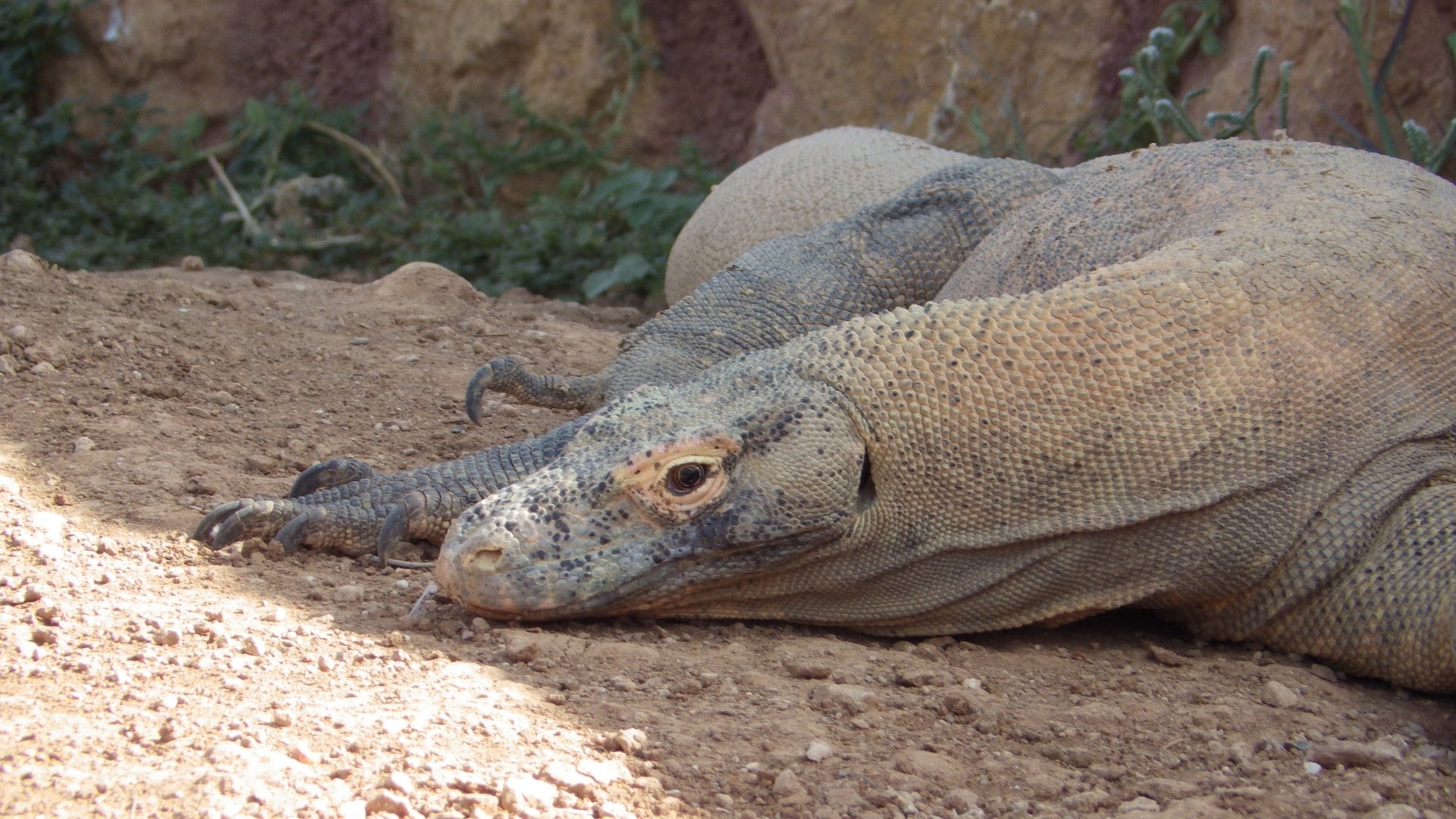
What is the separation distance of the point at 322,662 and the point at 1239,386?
5.48 feet

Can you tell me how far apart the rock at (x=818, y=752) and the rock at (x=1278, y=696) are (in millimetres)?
886

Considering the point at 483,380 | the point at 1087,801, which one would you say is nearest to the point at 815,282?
the point at 483,380

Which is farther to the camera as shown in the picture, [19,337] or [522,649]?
[19,337]

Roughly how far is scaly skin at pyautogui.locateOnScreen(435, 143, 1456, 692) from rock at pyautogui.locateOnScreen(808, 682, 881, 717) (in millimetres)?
308

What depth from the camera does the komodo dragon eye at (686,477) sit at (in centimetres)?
257

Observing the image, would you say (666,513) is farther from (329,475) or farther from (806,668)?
(329,475)

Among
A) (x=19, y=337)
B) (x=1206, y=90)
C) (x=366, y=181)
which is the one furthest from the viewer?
(x=366, y=181)

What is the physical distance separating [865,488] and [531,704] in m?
0.80

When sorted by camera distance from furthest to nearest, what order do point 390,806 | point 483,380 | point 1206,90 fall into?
point 1206,90 < point 483,380 < point 390,806

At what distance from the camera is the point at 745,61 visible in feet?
26.5

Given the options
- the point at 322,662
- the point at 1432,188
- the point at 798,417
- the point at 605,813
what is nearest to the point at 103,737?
the point at 322,662

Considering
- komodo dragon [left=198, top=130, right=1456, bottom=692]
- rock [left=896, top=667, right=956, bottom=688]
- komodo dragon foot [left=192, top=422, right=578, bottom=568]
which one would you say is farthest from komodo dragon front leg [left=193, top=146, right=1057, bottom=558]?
rock [left=896, top=667, right=956, bottom=688]

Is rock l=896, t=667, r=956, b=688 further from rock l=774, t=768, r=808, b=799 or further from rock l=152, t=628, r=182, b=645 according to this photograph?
rock l=152, t=628, r=182, b=645

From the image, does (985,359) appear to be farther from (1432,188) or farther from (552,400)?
(552,400)
